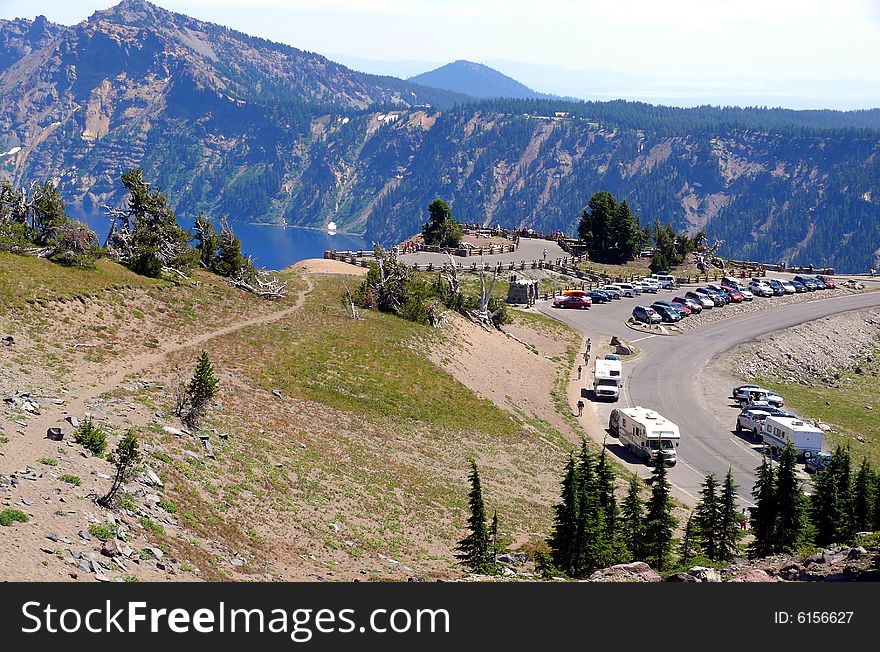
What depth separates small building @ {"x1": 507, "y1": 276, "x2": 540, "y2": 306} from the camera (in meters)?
98.0

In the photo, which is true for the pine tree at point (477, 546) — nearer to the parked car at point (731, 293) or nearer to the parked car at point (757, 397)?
the parked car at point (757, 397)

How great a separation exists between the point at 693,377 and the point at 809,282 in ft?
170

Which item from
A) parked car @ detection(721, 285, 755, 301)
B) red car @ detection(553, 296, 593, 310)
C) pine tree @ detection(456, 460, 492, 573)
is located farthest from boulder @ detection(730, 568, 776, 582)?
parked car @ detection(721, 285, 755, 301)

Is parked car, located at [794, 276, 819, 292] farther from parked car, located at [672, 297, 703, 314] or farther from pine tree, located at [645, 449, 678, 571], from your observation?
pine tree, located at [645, 449, 678, 571]

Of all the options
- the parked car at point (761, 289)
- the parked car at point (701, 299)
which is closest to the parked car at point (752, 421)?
the parked car at point (701, 299)

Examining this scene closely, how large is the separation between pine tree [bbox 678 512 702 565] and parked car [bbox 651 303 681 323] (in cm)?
6473

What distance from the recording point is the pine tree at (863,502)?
→ 118 ft

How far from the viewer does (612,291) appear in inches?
4200

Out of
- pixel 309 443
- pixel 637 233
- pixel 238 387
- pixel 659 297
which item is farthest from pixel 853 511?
pixel 637 233

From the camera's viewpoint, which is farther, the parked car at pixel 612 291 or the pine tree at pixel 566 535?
the parked car at pixel 612 291

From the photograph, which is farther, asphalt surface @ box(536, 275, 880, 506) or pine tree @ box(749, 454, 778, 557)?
asphalt surface @ box(536, 275, 880, 506)

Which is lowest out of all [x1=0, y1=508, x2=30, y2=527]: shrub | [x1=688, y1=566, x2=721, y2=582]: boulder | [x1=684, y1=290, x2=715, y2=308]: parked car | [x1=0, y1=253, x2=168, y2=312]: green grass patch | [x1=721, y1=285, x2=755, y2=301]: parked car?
[x1=684, y1=290, x2=715, y2=308]: parked car

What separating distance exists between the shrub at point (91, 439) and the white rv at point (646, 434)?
32.7 meters

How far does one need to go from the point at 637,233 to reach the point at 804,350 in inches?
1547
